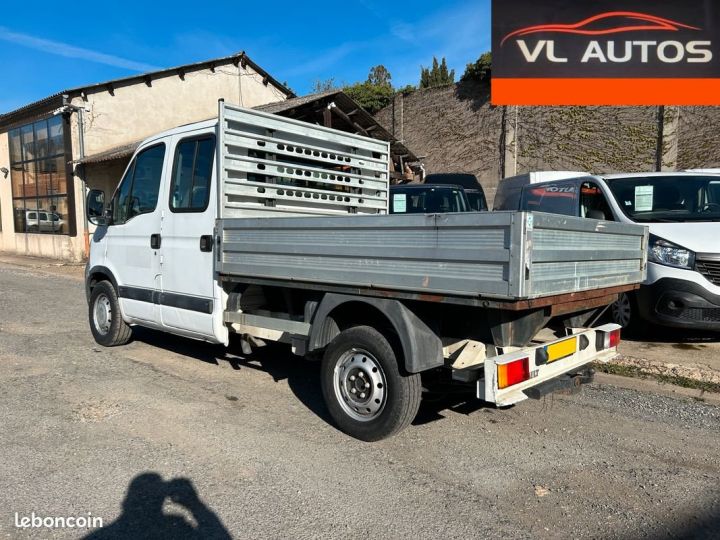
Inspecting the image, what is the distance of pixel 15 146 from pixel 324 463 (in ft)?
75.9

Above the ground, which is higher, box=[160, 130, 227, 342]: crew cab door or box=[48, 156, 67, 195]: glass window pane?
box=[48, 156, 67, 195]: glass window pane

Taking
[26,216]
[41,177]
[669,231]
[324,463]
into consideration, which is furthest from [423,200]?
[26,216]

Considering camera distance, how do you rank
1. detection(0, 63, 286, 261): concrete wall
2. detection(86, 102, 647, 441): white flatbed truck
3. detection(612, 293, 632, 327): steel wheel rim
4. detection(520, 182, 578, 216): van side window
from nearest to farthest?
detection(86, 102, 647, 441): white flatbed truck → detection(612, 293, 632, 327): steel wheel rim → detection(520, 182, 578, 216): van side window → detection(0, 63, 286, 261): concrete wall

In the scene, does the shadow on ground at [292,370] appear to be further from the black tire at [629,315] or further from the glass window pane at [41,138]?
the glass window pane at [41,138]

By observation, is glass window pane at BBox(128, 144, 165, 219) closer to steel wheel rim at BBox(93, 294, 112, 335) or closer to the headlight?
steel wheel rim at BBox(93, 294, 112, 335)

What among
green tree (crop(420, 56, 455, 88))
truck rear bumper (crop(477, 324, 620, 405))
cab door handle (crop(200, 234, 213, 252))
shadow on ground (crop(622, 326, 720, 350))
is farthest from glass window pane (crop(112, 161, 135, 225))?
green tree (crop(420, 56, 455, 88))

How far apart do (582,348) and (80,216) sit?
722 inches

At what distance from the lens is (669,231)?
6.14 metres

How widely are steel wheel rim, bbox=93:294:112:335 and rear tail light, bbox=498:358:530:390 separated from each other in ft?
16.2

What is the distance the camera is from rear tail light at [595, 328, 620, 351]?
4254mm

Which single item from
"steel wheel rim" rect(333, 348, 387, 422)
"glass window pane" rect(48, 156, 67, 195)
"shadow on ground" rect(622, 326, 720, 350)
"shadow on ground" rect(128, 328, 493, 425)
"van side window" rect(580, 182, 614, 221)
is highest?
"glass window pane" rect(48, 156, 67, 195)

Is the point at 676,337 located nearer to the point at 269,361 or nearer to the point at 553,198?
the point at 553,198

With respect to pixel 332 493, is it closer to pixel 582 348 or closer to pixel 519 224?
pixel 519 224

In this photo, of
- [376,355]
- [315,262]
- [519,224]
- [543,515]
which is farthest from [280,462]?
[519,224]
